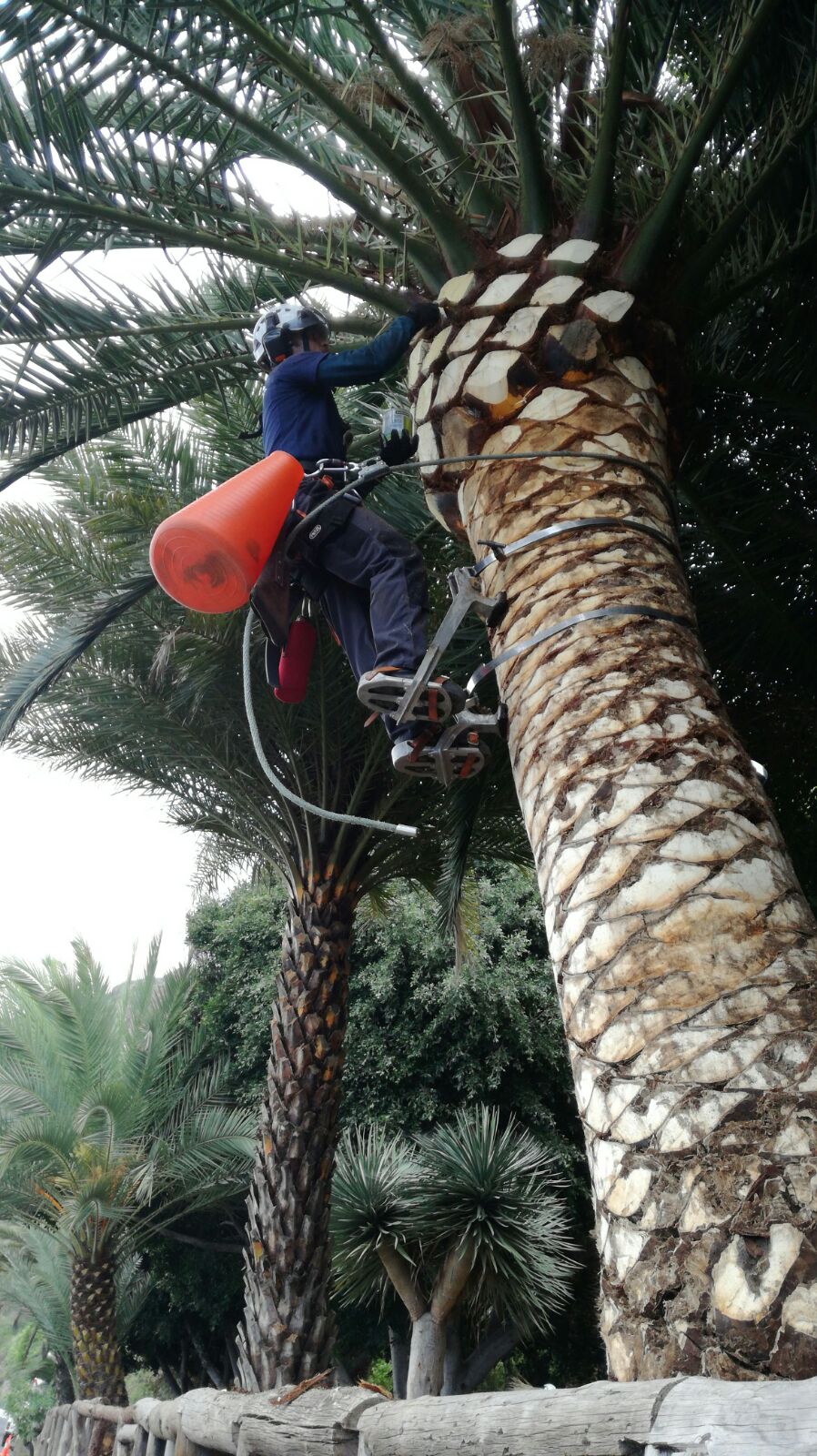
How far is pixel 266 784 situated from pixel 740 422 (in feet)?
12.9

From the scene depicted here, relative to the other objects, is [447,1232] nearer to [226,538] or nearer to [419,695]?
[419,695]

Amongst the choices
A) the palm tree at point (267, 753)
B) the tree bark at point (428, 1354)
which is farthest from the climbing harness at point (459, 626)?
the tree bark at point (428, 1354)

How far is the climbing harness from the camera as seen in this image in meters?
3.00

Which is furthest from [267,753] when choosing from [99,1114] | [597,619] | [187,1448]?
[99,1114]

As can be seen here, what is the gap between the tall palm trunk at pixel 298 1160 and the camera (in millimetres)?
6219

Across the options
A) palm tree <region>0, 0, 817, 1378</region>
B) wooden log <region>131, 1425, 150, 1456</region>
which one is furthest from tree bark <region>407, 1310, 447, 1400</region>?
palm tree <region>0, 0, 817, 1378</region>

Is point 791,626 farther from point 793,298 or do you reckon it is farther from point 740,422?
point 793,298

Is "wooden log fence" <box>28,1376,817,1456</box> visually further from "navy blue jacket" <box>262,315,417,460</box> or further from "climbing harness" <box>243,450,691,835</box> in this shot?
"navy blue jacket" <box>262,315,417,460</box>

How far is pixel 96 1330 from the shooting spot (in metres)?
11.5

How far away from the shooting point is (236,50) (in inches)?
145

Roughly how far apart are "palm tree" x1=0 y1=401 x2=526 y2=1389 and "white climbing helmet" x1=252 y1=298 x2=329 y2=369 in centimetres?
224

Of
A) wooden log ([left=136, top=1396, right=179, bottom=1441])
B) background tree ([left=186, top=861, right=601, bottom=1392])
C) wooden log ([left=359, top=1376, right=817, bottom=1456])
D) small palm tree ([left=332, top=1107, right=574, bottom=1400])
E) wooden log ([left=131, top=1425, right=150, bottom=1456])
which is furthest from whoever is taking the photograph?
background tree ([left=186, top=861, right=601, bottom=1392])

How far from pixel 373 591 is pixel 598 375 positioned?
3.07ft

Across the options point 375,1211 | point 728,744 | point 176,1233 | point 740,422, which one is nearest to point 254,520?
point 728,744
